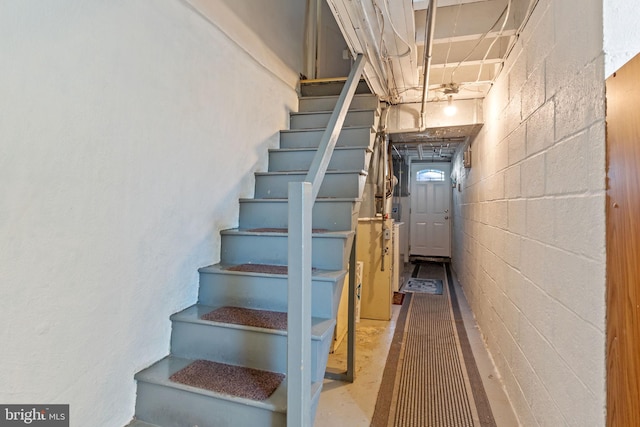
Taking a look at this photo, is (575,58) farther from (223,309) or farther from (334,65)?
(334,65)

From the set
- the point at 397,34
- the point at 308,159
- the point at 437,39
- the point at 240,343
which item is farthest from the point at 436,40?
the point at 240,343

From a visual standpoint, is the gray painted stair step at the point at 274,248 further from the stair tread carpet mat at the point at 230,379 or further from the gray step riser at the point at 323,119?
the gray step riser at the point at 323,119

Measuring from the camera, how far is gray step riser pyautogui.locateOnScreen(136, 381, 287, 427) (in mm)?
1204

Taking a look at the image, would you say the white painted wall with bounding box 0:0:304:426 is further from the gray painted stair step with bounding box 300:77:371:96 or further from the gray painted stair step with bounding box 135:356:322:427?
the gray painted stair step with bounding box 300:77:371:96

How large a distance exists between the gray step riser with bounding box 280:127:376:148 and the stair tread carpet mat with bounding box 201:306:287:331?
1.47 m

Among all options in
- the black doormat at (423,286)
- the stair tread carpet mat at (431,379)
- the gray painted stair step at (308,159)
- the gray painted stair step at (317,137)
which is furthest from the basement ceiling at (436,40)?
the black doormat at (423,286)

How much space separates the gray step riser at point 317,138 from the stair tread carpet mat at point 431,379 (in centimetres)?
178

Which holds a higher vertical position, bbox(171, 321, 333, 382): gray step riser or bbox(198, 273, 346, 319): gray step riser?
bbox(198, 273, 346, 319): gray step riser

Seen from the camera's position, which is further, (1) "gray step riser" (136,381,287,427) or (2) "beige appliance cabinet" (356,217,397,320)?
(2) "beige appliance cabinet" (356,217,397,320)

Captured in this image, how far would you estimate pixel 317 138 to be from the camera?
265 cm

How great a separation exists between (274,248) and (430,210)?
5.73 metres

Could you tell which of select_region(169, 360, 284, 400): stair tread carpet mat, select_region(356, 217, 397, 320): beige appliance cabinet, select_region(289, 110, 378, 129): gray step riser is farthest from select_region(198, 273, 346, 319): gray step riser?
select_region(356, 217, 397, 320): beige appliance cabinet

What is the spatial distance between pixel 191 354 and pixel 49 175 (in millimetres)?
1014

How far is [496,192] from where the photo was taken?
234 cm
